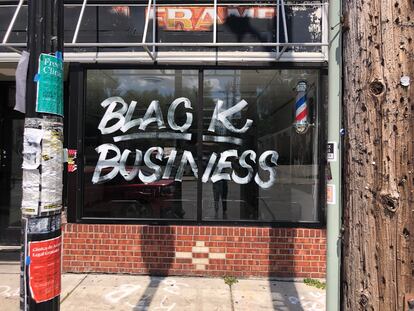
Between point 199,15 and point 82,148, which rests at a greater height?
point 199,15

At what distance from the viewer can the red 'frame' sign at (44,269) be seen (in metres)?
2.66

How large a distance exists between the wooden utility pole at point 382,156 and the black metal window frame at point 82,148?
401 cm

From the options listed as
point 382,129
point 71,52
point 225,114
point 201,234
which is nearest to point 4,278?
point 201,234

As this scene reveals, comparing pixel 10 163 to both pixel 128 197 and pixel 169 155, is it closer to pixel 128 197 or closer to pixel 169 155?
pixel 128 197

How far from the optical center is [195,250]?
5.95 metres

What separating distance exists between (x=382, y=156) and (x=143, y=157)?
4.52m

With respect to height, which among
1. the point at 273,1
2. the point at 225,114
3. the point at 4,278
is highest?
the point at 273,1

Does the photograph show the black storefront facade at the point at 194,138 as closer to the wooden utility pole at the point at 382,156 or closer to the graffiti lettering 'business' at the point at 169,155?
the graffiti lettering 'business' at the point at 169,155

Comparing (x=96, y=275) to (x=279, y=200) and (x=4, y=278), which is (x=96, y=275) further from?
(x=279, y=200)

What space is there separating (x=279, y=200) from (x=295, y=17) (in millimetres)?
2365

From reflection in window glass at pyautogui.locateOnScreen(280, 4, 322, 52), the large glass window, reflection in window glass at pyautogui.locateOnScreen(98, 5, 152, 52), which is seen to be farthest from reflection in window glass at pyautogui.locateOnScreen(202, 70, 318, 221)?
reflection in window glass at pyautogui.locateOnScreen(98, 5, 152, 52)

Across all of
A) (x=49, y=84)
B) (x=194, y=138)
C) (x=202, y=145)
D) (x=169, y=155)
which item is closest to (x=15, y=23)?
(x=169, y=155)

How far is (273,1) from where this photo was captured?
600 centimetres

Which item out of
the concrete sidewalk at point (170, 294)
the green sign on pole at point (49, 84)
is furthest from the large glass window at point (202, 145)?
the green sign on pole at point (49, 84)
